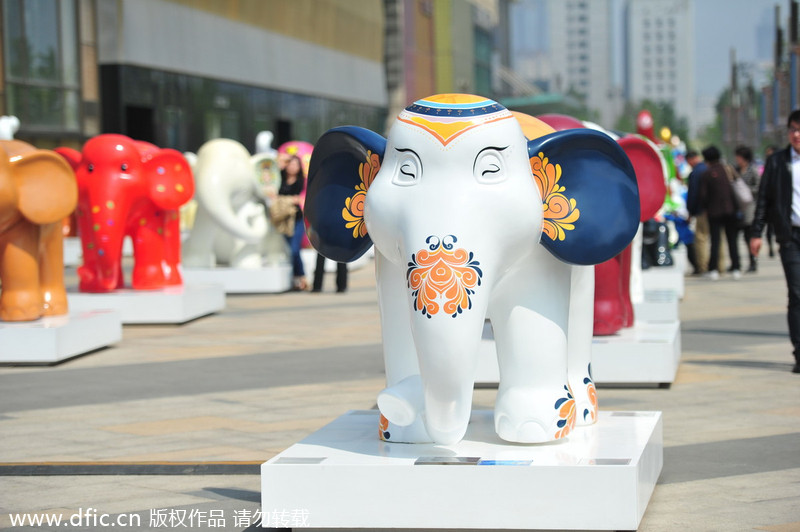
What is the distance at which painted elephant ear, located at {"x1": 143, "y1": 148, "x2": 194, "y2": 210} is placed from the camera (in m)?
12.7

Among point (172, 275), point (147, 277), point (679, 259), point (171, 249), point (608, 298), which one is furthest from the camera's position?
point (679, 259)

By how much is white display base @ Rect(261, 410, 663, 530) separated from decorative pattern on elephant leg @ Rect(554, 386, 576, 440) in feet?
0.34

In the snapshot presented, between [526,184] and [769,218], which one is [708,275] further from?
[526,184]

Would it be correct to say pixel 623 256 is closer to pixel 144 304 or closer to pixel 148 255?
pixel 144 304

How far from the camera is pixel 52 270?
10805mm

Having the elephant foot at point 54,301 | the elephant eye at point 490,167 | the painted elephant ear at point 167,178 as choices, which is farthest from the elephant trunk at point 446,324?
the painted elephant ear at point 167,178

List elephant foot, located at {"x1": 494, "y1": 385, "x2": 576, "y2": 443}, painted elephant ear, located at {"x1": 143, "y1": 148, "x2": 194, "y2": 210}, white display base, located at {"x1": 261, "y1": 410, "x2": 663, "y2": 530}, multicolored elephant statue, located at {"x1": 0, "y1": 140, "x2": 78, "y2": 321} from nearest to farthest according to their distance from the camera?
1. white display base, located at {"x1": 261, "y1": 410, "x2": 663, "y2": 530}
2. elephant foot, located at {"x1": 494, "y1": 385, "x2": 576, "y2": 443}
3. multicolored elephant statue, located at {"x1": 0, "y1": 140, "x2": 78, "y2": 321}
4. painted elephant ear, located at {"x1": 143, "y1": 148, "x2": 194, "y2": 210}

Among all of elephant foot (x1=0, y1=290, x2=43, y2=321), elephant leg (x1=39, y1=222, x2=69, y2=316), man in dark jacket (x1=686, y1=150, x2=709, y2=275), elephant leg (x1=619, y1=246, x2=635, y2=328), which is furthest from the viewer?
man in dark jacket (x1=686, y1=150, x2=709, y2=275)

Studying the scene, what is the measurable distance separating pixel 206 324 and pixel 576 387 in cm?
790

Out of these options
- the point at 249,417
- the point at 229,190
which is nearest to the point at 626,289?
the point at 249,417

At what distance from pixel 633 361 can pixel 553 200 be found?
361 cm

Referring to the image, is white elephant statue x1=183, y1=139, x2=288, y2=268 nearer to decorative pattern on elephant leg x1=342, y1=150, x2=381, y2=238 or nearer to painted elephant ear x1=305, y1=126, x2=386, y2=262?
painted elephant ear x1=305, y1=126, x2=386, y2=262

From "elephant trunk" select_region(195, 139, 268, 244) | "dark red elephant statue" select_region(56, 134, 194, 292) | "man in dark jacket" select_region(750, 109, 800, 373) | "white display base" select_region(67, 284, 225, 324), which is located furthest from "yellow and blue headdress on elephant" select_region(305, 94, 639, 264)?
"elephant trunk" select_region(195, 139, 268, 244)

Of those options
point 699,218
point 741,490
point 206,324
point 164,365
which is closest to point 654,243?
point 699,218
